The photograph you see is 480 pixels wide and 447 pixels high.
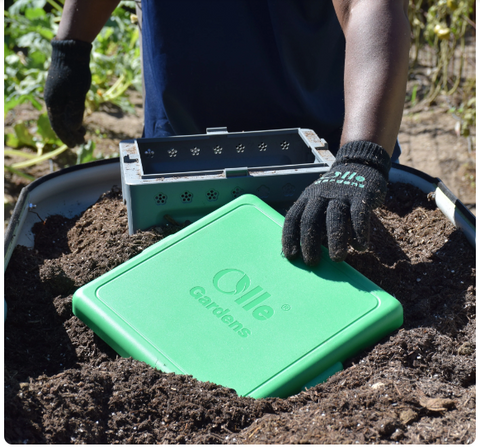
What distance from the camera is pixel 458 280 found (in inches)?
48.0

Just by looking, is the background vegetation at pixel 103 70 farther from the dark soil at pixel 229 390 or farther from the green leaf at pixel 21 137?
the dark soil at pixel 229 390

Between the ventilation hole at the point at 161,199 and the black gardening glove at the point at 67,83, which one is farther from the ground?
the black gardening glove at the point at 67,83

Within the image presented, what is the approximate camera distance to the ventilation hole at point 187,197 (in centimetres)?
125

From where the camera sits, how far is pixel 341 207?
3.52 ft

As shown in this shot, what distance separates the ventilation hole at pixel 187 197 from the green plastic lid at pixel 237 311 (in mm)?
94

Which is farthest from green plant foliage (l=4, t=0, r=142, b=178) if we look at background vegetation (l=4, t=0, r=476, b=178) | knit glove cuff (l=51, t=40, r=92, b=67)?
knit glove cuff (l=51, t=40, r=92, b=67)

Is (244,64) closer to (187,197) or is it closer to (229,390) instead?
(187,197)

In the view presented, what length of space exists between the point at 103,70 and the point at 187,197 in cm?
284

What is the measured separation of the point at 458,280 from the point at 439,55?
3.16 meters

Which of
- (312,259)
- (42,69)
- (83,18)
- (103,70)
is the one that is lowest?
(103,70)

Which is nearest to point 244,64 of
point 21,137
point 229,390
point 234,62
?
point 234,62

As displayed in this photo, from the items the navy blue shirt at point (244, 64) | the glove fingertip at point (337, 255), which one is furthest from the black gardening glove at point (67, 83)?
the glove fingertip at point (337, 255)

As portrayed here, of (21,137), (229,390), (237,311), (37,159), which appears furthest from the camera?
(21,137)

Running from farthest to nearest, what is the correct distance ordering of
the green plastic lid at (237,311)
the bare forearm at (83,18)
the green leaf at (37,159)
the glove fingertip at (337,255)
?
1. the green leaf at (37,159)
2. the bare forearm at (83,18)
3. the glove fingertip at (337,255)
4. the green plastic lid at (237,311)
